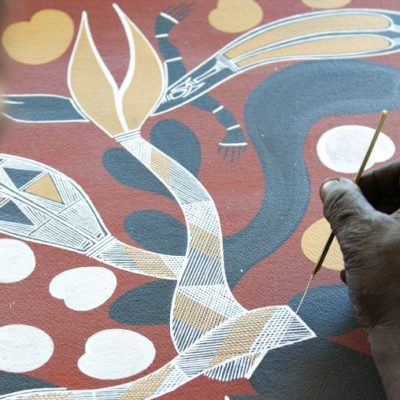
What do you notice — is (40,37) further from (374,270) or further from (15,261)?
(374,270)

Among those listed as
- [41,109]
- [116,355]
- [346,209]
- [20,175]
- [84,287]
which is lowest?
[116,355]

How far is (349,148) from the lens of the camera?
1609 millimetres

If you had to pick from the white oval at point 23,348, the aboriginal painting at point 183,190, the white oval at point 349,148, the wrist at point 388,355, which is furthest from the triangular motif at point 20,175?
the wrist at point 388,355

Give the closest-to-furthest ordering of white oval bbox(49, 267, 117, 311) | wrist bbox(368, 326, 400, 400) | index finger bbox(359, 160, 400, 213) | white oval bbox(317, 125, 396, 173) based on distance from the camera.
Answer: wrist bbox(368, 326, 400, 400) < index finger bbox(359, 160, 400, 213) < white oval bbox(49, 267, 117, 311) < white oval bbox(317, 125, 396, 173)

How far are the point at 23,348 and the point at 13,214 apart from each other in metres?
0.30

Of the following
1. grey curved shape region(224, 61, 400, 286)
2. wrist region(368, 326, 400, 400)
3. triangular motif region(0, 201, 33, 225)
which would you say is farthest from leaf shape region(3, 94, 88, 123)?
wrist region(368, 326, 400, 400)

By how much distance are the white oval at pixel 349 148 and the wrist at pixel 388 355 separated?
54 cm

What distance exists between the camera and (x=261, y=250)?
144 centimetres

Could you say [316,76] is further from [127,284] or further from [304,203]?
[127,284]

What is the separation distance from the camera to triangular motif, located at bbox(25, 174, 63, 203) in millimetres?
1507

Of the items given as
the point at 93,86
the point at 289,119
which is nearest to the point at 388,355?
the point at 289,119

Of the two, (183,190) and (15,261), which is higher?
(183,190)

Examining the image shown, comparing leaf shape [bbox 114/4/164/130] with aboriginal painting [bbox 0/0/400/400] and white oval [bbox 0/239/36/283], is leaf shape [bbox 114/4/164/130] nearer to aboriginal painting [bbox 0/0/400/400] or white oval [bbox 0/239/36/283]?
aboriginal painting [bbox 0/0/400/400]

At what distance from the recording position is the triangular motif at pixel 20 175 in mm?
1529
